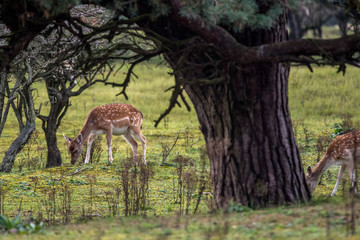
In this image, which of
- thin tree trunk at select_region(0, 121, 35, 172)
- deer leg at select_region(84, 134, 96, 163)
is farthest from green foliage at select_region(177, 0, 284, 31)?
deer leg at select_region(84, 134, 96, 163)

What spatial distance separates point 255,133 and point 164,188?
17.2 ft

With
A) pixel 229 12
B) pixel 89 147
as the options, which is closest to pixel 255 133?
pixel 229 12

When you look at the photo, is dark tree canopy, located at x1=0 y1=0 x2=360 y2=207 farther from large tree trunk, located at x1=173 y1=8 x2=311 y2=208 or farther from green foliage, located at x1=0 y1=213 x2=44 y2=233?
green foliage, located at x1=0 y1=213 x2=44 y2=233

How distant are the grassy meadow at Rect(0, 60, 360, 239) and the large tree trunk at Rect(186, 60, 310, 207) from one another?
0.51 m

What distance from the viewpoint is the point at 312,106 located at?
89.8ft

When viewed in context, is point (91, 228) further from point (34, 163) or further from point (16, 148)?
point (34, 163)

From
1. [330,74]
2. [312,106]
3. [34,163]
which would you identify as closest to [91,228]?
[34,163]

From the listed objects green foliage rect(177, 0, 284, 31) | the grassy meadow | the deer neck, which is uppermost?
green foliage rect(177, 0, 284, 31)

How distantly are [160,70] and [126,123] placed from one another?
24442mm

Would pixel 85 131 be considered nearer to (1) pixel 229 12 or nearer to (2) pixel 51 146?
(2) pixel 51 146

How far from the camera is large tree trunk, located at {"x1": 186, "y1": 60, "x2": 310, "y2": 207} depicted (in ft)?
26.8

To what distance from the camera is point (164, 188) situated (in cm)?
1312

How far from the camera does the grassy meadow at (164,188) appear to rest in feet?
21.1

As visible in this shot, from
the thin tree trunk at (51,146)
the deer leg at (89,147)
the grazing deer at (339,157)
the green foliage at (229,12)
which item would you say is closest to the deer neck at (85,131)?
the deer leg at (89,147)
